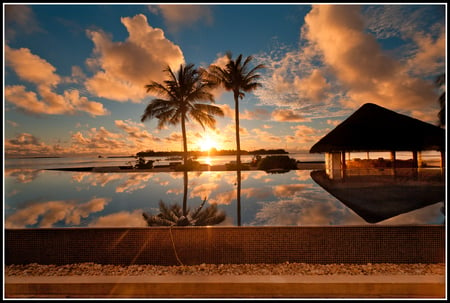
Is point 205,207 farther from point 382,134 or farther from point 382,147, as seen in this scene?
point 382,134

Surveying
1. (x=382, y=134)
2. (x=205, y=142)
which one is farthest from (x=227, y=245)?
(x=205, y=142)

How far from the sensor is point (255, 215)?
4.69m

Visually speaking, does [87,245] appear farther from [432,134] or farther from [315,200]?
[432,134]

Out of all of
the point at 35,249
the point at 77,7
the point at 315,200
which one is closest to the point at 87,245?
the point at 35,249

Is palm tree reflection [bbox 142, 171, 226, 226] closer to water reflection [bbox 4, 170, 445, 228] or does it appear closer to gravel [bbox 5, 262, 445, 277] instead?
water reflection [bbox 4, 170, 445, 228]

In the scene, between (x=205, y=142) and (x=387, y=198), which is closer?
(x=387, y=198)

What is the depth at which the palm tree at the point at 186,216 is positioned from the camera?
4.20 meters

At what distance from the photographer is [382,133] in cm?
1031

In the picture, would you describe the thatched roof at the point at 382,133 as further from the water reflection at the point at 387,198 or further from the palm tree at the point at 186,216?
the palm tree at the point at 186,216

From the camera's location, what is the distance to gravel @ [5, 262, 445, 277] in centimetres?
268

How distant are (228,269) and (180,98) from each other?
471 inches

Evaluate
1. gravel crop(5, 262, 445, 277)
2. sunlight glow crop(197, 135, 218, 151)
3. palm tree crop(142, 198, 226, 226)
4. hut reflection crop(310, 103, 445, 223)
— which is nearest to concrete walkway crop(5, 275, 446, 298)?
gravel crop(5, 262, 445, 277)

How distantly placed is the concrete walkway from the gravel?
16 cm

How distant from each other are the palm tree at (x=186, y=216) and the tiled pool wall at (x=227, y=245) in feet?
3.12
